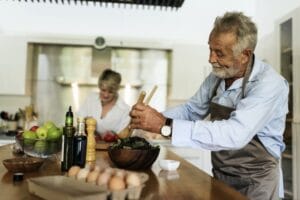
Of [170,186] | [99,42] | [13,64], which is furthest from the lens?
[99,42]

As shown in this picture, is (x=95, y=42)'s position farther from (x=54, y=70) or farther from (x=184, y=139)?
(x=184, y=139)

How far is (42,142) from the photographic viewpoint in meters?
1.37

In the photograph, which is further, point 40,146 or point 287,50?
point 287,50

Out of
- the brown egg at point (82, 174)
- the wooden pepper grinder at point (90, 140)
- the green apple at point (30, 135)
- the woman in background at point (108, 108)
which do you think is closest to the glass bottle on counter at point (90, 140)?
the wooden pepper grinder at point (90, 140)

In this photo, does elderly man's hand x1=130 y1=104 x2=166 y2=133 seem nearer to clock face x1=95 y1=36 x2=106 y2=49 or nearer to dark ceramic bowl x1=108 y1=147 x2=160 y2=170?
dark ceramic bowl x1=108 y1=147 x2=160 y2=170

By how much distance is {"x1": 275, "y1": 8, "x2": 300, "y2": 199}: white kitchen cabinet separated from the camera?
2.44 metres

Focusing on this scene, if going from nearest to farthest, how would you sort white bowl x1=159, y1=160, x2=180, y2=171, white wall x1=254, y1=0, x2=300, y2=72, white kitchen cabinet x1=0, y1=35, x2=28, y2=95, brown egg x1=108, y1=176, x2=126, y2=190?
brown egg x1=108, y1=176, x2=126, y2=190, white bowl x1=159, y1=160, x2=180, y2=171, white wall x1=254, y1=0, x2=300, y2=72, white kitchen cabinet x1=0, y1=35, x2=28, y2=95

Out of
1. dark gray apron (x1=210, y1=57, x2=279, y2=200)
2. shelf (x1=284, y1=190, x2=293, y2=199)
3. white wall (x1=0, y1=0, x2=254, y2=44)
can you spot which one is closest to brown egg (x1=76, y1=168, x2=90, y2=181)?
dark gray apron (x1=210, y1=57, x2=279, y2=200)

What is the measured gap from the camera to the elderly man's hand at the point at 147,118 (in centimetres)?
120

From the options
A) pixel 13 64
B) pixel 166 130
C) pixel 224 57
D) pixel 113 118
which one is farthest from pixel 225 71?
pixel 13 64

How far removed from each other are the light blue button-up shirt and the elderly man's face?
58 millimetres

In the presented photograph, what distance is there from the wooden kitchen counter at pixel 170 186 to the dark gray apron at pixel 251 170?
186mm

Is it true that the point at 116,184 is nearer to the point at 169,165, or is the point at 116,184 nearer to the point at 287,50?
the point at 169,165

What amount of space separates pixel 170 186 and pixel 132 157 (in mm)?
244
